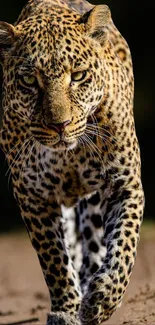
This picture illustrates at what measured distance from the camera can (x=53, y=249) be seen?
346 inches

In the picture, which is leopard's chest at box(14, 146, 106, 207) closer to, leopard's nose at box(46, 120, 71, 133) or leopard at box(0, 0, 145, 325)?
leopard at box(0, 0, 145, 325)

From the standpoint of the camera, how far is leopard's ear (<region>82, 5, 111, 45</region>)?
27.6ft

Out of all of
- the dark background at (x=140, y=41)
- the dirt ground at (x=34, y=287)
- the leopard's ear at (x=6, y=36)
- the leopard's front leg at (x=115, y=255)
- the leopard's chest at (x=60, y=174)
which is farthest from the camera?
the dark background at (x=140, y=41)

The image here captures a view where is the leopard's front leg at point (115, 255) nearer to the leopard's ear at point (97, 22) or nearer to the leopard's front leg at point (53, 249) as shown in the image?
the leopard's front leg at point (53, 249)

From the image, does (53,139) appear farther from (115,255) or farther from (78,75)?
(115,255)

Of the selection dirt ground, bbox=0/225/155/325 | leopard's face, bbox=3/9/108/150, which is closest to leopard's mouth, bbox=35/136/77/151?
leopard's face, bbox=3/9/108/150

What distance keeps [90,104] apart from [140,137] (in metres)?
10.3

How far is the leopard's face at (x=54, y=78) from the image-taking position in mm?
7945

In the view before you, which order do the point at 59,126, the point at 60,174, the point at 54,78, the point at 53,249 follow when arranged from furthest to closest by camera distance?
the point at 53,249 < the point at 60,174 < the point at 54,78 < the point at 59,126

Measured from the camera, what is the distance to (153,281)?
11.3 m

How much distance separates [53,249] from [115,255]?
666mm

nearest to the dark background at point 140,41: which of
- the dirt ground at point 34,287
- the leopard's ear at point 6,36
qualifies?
the dirt ground at point 34,287

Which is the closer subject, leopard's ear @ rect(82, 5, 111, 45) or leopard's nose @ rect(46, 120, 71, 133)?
leopard's nose @ rect(46, 120, 71, 133)

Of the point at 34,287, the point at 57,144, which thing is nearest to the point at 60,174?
the point at 57,144
